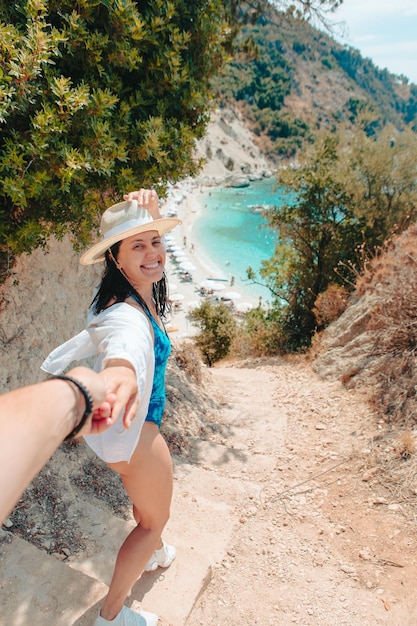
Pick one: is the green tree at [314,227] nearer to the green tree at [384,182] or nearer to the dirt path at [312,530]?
the green tree at [384,182]

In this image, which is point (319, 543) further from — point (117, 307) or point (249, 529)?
point (117, 307)

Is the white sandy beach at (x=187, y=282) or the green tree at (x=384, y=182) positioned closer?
the green tree at (x=384, y=182)

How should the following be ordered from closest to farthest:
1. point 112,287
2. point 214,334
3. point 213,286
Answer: point 112,287
point 214,334
point 213,286

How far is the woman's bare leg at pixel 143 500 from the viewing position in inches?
81.0

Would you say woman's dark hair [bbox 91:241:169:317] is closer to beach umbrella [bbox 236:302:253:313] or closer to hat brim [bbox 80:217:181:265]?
hat brim [bbox 80:217:181:265]

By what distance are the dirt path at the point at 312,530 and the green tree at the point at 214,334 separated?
27.2 ft

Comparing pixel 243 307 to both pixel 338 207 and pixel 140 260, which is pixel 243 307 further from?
pixel 140 260

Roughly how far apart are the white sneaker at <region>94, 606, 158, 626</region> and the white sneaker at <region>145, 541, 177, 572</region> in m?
0.41

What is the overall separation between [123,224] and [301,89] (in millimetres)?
147976

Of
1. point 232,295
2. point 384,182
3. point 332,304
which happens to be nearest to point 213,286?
point 232,295

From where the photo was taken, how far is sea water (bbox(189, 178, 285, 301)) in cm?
3734

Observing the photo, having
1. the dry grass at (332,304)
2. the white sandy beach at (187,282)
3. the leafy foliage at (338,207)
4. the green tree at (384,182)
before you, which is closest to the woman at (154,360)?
the dry grass at (332,304)

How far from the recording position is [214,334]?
1500cm

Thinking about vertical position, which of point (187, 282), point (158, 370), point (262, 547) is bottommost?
point (187, 282)
